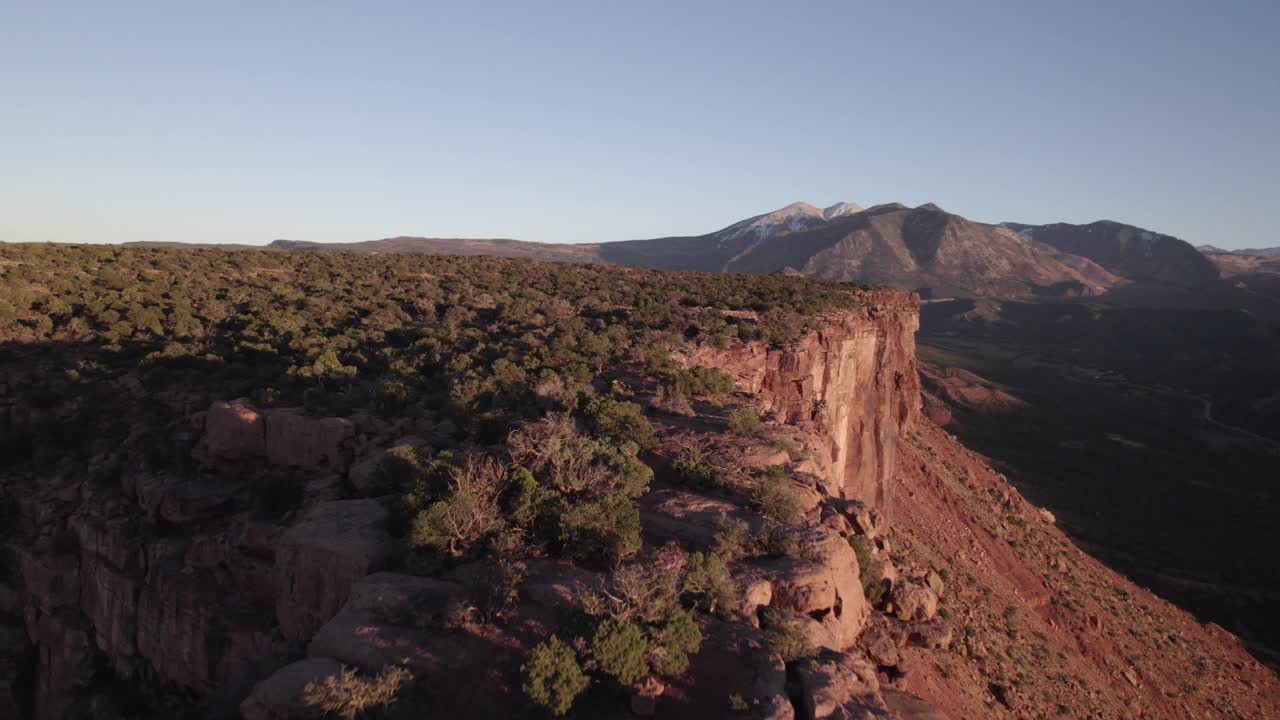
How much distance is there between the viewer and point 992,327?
366 feet

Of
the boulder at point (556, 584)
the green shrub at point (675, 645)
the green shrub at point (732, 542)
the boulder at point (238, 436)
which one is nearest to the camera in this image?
the green shrub at point (675, 645)

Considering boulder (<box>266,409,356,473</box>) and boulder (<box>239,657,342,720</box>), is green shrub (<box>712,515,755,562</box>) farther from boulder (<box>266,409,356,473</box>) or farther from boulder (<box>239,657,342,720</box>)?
boulder (<box>266,409,356,473</box>)

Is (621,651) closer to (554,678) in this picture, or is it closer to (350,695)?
(554,678)

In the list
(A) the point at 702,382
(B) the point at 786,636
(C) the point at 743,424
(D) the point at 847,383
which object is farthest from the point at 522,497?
(D) the point at 847,383

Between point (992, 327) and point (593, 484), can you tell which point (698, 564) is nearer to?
point (593, 484)

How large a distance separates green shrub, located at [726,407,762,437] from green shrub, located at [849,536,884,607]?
3336mm

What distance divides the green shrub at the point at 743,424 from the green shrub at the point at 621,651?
21.2 feet

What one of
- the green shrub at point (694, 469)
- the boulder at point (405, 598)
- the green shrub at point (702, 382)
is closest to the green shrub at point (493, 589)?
the boulder at point (405, 598)

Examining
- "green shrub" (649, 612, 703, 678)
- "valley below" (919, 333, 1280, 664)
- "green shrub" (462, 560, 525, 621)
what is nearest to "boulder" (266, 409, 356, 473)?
"green shrub" (462, 560, 525, 621)

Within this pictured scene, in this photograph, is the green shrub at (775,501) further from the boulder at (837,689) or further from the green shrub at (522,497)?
the green shrub at (522,497)

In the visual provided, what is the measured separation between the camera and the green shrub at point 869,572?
9586mm

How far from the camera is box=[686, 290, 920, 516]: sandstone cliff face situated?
1770 cm

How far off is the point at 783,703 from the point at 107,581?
42.4 feet

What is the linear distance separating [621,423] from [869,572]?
5214 mm
